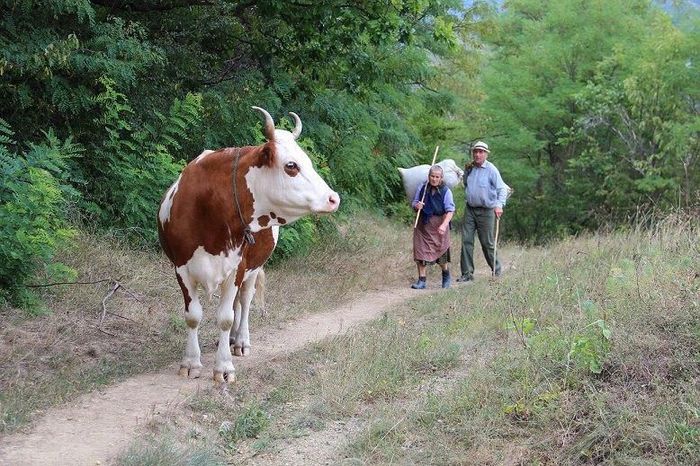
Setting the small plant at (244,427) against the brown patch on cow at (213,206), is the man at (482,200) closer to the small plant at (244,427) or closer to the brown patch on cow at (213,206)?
the brown patch on cow at (213,206)

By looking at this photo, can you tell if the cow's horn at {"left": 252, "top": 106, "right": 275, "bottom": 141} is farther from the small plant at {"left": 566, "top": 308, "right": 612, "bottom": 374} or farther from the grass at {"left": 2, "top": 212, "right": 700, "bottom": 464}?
the small plant at {"left": 566, "top": 308, "right": 612, "bottom": 374}

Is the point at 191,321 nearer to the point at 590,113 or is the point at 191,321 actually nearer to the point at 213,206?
the point at 213,206

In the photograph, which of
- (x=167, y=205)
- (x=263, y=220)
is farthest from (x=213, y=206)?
(x=167, y=205)

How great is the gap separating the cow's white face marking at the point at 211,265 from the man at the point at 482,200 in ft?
21.0

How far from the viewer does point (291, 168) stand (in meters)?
6.65

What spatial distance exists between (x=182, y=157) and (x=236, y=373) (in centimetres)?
539

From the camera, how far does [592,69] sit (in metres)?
24.0

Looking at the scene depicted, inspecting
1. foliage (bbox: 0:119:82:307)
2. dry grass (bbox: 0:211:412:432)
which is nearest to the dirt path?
dry grass (bbox: 0:211:412:432)

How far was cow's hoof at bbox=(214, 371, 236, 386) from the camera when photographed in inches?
272

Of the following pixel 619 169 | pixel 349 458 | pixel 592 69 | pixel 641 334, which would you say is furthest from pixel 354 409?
pixel 592 69

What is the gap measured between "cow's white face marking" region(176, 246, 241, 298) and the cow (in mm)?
7089

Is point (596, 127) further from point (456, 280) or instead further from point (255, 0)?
point (255, 0)

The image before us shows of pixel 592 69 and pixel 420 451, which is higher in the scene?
pixel 592 69

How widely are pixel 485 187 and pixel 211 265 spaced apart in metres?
6.72
